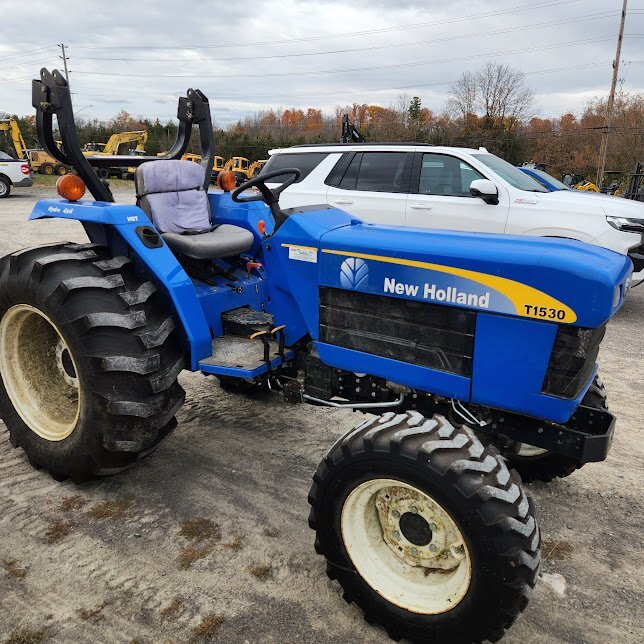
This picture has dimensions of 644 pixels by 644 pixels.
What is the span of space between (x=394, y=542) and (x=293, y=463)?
1.19 metres

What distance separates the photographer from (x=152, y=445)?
285cm

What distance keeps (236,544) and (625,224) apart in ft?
17.8

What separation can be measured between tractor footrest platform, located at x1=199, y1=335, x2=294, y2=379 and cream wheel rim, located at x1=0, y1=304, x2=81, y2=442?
0.77m

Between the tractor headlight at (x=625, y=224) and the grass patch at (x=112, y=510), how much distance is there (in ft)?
18.3

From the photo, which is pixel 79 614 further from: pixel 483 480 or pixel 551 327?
pixel 551 327

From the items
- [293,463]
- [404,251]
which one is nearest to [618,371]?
[293,463]

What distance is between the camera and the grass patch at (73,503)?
2855 mm

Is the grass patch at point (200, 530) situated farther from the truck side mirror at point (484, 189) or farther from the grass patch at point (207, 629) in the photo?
the truck side mirror at point (484, 189)

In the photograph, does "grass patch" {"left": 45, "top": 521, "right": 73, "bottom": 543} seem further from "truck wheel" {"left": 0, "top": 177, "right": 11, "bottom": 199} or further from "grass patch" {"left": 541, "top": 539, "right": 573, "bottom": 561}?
"truck wheel" {"left": 0, "top": 177, "right": 11, "bottom": 199}

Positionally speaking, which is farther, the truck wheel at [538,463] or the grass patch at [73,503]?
the truck wheel at [538,463]

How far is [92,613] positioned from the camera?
2.21 m

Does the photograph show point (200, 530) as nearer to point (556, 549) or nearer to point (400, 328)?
point (400, 328)

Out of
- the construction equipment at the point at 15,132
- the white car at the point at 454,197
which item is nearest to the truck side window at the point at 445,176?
the white car at the point at 454,197

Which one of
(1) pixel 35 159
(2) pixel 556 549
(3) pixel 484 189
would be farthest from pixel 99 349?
(1) pixel 35 159
